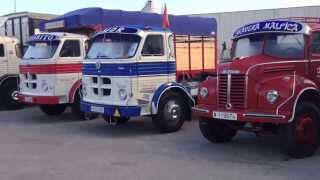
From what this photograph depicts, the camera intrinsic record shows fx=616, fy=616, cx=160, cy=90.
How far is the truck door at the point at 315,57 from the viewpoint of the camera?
10680 millimetres

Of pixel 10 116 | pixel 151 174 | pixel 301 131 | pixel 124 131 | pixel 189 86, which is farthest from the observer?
pixel 10 116

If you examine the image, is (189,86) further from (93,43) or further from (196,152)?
(196,152)

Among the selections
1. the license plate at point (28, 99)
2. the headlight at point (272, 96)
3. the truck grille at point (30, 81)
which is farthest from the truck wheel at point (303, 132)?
the truck grille at point (30, 81)

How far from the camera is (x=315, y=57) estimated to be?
10773 mm

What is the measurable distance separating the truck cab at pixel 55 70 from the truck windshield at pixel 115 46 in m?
1.87

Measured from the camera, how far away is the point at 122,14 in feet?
51.4

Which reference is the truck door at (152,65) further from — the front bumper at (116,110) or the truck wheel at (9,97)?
the truck wheel at (9,97)

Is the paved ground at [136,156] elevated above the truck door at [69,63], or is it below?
below

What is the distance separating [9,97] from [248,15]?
1789 centimetres

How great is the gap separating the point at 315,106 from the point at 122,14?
6.82 m

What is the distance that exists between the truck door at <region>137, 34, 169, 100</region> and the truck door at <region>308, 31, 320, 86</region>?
376 centimetres

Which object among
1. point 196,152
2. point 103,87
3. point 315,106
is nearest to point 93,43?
point 103,87

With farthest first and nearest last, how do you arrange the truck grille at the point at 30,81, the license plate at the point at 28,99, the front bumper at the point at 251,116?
the truck grille at the point at 30,81 < the license plate at the point at 28,99 < the front bumper at the point at 251,116

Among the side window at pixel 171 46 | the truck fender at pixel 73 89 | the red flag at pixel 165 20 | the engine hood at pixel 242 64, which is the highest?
the red flag at pixel 165 20
